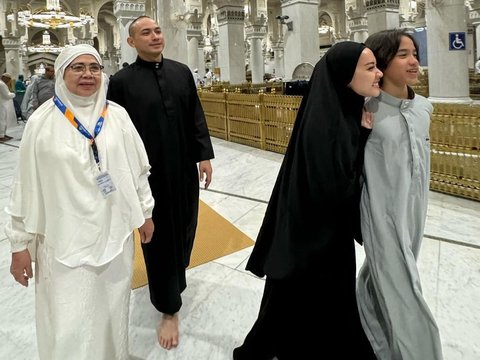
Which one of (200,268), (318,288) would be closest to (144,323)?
(200,268)

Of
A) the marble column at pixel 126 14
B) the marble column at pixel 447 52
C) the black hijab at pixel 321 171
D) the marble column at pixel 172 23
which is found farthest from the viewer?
the marble column at pixel 126 14

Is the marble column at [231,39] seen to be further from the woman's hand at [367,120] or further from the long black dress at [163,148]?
the woman's hand at [367,120]

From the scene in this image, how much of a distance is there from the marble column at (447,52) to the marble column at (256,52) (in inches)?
432

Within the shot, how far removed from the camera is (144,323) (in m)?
2.29

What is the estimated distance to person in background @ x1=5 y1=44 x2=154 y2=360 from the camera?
1.46 m

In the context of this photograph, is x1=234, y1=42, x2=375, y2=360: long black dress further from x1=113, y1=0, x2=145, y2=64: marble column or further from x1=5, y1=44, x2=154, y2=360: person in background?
x1=113, y1=0, x2=145, y2=64: marble column

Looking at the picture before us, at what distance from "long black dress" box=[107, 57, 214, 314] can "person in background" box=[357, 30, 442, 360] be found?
1.01 m

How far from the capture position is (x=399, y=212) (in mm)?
1459

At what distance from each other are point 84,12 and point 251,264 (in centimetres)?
2709

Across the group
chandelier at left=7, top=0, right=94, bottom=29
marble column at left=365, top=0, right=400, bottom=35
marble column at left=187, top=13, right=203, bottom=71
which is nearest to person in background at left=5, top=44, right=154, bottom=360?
marble column at left=365, top=0, right=400, bottom=35

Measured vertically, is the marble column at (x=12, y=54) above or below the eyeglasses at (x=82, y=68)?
above

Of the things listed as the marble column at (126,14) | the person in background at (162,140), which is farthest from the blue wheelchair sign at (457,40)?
the marble column at (126,14)

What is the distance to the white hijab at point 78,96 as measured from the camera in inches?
59.2

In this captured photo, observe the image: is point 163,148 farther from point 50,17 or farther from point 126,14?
point 50,17
